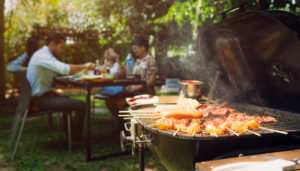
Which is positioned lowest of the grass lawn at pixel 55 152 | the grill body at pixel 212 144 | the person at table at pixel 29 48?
the grass lawn at pixel 55 152

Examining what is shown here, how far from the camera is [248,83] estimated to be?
2662 millimetres

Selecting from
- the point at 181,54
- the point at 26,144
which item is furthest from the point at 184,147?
the point at 181,54

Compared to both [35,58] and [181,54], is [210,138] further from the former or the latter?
[181,54]

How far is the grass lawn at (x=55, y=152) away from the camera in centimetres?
338

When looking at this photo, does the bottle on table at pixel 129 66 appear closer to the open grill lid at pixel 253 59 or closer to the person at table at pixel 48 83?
the person at table at pixel 48 83

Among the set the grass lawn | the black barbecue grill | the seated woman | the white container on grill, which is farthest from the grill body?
the seated woman

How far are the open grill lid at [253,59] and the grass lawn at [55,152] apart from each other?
1680 millimetres

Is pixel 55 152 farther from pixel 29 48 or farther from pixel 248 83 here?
pixel 248 83

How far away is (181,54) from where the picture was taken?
12.5 m

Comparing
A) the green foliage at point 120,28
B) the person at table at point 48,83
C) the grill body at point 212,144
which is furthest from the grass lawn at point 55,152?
the green foliage at point 120,28

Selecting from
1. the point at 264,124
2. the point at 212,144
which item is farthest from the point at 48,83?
the point at 264,124

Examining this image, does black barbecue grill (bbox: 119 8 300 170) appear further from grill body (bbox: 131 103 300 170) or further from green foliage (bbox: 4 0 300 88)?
green foliage (bbox: 4 0 300 88)

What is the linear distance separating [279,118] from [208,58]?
44.7 inches

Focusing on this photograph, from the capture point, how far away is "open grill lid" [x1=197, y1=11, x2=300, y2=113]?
2117 mm
